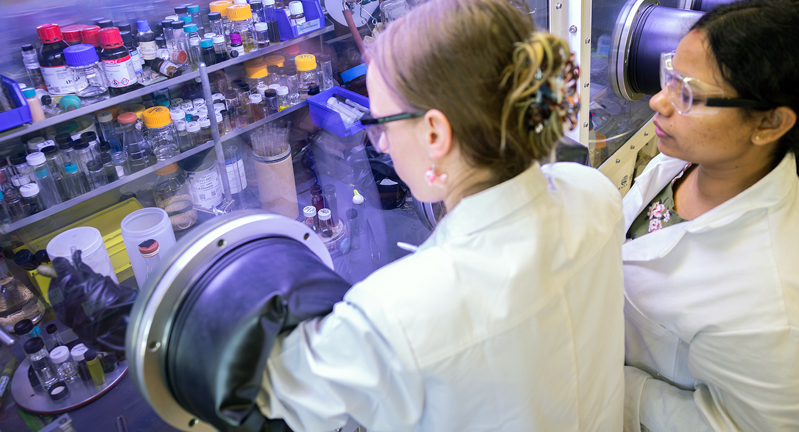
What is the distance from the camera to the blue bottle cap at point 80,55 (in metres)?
1.30

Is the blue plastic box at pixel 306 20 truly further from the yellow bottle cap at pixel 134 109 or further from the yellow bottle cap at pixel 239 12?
the yellow bottle cap at pixel 134 109

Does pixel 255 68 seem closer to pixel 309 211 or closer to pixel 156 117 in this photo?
pixel 156 117

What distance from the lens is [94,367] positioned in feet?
3.85

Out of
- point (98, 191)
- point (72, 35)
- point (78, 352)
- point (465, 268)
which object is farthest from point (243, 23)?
point (465, 268)

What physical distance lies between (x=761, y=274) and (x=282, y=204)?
121cm

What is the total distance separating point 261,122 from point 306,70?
249 millimetres

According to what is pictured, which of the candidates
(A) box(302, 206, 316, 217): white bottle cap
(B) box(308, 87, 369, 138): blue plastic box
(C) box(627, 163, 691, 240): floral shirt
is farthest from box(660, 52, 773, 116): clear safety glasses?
(A) box(302, 206, 316, 217): white bottle cap

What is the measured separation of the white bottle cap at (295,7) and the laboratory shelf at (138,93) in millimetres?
82

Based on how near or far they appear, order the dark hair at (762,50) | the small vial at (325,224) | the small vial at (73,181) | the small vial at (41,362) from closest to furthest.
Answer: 1. the dark hair at (762,50)
2. the small vial at (41,362)
3. the small vial at (73,181)
4. the small vial at (325,224)

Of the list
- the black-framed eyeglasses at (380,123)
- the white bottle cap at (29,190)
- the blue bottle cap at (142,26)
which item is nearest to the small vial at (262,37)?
the blue bottle cap at (142,26)

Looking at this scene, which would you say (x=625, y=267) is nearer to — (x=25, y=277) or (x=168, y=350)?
(x=168, y=350)

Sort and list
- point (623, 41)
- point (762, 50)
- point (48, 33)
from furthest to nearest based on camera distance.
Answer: point (623, 41) → point (48, 33) → point (762, 50)

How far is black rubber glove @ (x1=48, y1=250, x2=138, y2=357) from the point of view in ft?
2.92

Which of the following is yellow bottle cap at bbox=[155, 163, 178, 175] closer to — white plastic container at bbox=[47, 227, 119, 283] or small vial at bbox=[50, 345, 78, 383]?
white plastic container at bbox=[47, 227, 119, 283]
